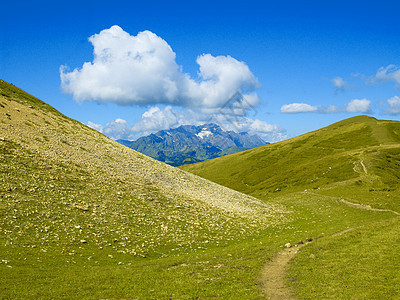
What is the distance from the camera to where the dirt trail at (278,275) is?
1898 centimetres

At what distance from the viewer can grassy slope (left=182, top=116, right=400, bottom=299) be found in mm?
19766

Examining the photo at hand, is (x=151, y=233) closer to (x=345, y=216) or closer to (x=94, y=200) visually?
(x=94, y=200)

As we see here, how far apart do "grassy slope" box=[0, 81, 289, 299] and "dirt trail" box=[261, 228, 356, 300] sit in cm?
98

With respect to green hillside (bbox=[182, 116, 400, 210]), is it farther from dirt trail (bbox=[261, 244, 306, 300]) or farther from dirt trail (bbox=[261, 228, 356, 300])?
dirt trail (bbox=[261, 244, 306, 300])

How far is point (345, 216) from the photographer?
52.2 m

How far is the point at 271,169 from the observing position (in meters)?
176

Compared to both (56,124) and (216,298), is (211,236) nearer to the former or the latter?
(216,298)

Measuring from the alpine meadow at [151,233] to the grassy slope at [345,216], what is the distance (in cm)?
20

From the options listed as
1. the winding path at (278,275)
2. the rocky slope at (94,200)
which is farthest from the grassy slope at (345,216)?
the rocky slope at (94,200)

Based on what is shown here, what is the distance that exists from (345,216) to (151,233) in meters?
39.1

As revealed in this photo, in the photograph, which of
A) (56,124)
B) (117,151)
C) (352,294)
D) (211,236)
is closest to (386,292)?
(352,294)

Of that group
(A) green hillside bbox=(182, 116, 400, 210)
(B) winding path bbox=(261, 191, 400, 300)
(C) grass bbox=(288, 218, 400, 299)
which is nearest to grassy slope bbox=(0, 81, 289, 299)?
(B) winding path bbox=(261, 191, 400, 300)

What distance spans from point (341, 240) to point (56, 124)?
6709cm

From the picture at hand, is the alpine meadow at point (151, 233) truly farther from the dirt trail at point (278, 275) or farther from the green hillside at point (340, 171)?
the green hillside at point (340, 171)
